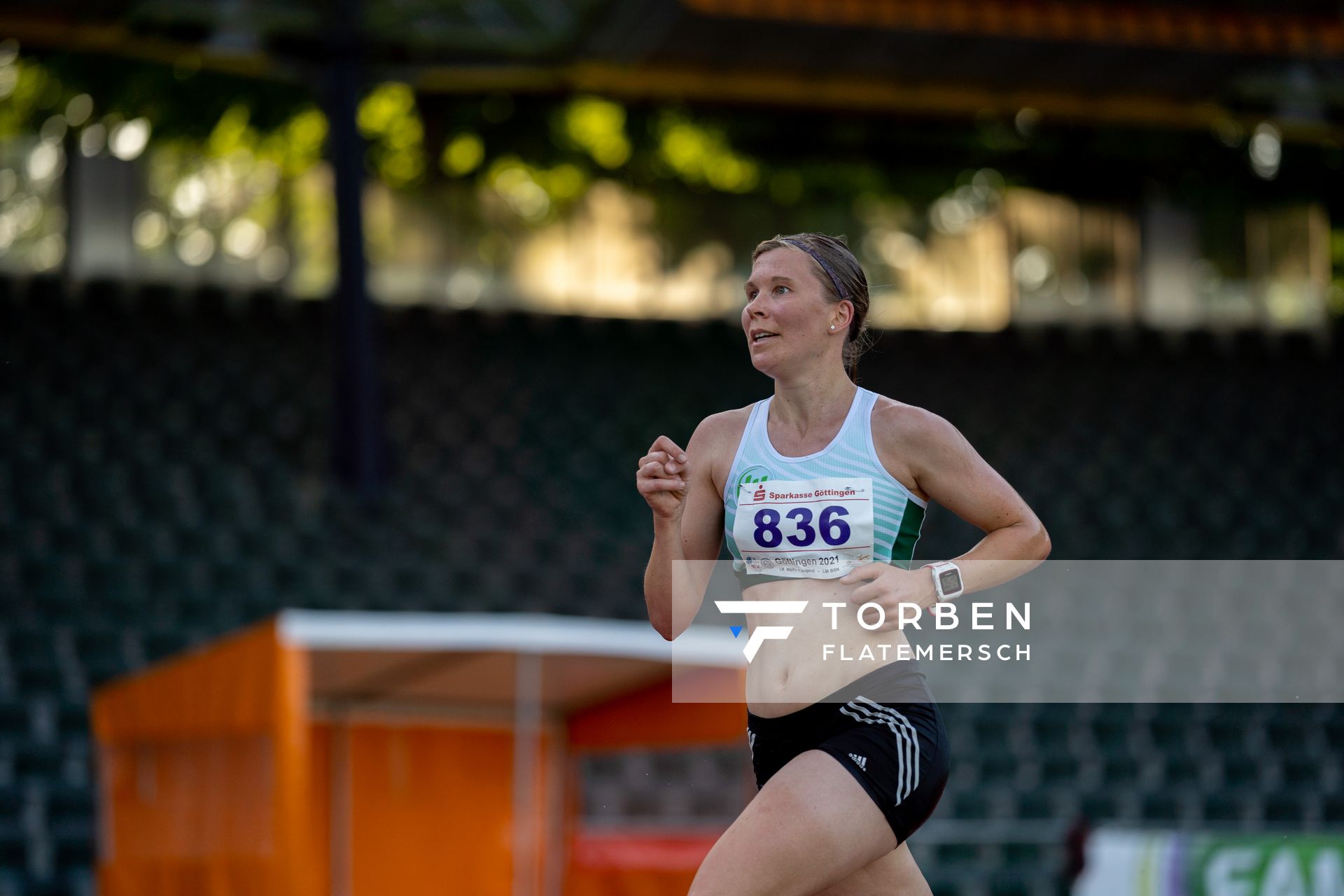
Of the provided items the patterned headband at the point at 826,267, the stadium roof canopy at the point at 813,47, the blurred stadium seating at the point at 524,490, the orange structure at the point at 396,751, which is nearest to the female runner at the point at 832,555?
the patterned headband at the point at 826,267

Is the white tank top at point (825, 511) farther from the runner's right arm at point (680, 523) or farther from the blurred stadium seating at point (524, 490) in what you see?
the blurred stadium seating at point (524, 490)

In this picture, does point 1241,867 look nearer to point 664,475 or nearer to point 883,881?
point 883,881

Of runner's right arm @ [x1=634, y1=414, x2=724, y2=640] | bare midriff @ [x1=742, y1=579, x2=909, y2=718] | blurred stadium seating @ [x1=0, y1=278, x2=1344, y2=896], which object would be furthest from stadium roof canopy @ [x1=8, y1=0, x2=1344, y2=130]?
bare midriff @ [x1=742, y1=579, x2=909, y2=718]

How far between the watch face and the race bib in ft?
0.58

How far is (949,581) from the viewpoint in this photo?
3.68 metres

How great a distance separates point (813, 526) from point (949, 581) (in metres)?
0.31

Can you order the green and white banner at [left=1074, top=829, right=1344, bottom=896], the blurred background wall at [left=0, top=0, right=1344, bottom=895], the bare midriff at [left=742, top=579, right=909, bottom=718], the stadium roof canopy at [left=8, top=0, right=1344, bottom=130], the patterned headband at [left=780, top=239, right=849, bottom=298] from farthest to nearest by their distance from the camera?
1. the stadium roof canopy at [left=8, top=0, right=1344, bottom=130]
2. the blurred background wall at [left=0, top=0, right=1344, bottom=895]
3. the green and white banner at [left=1074, top=829, right=1344, bottom=896]
4. the patterned headband at [left=780, top=239, right=849, bottom=298]
5. the bare midriff at [left=742, top=579, right=909, bottom=718]

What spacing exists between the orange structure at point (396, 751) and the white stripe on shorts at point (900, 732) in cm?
454

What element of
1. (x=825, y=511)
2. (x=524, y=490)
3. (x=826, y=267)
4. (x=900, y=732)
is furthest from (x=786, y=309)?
(x=524, y=490)

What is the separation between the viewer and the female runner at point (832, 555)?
360cm

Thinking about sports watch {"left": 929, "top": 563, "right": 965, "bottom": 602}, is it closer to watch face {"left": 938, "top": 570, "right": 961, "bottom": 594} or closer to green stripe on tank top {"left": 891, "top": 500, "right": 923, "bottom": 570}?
watch face {"left": 938, "top": 570, "right": 961, "bottom": 594}

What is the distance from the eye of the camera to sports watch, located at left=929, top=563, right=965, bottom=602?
12.0 ft

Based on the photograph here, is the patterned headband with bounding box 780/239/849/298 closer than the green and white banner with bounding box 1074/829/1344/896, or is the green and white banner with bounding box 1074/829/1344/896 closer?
the patterned headband with bounding box 780/239/849/298

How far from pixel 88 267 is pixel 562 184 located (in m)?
9.74
